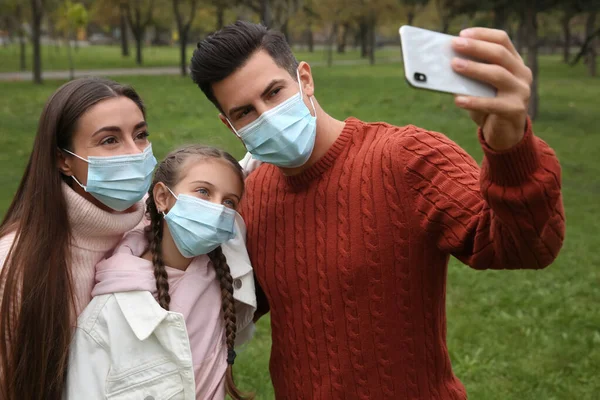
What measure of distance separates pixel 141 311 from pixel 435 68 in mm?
1304

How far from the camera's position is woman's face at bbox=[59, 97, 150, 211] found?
7.95 ft

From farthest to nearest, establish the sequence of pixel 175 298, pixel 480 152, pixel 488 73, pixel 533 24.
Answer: pixel 533 24 < pixel 480 152 < pixel 175 298 < pixel 488 73

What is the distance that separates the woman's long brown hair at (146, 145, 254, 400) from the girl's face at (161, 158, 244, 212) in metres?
0.02

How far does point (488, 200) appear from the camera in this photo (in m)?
1.65

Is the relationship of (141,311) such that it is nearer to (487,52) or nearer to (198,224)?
(198,224)

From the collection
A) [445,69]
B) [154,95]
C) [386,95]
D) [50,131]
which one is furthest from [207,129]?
[445,69]

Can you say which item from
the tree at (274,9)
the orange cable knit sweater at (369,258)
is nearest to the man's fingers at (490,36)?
the orange cable knit sweater at (369,258)

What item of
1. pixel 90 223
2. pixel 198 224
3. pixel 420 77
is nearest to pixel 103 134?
pixel 90 223

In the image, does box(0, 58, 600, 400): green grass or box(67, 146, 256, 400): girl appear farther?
box(0, 58, 600, 400): green grass

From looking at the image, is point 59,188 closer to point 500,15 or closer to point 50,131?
point 50,131

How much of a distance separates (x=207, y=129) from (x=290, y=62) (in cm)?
1159

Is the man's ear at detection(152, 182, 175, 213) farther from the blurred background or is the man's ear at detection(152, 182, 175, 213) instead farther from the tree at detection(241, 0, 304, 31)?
the tree at detection(241, 0, 304, 31)

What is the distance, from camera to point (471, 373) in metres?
5.05

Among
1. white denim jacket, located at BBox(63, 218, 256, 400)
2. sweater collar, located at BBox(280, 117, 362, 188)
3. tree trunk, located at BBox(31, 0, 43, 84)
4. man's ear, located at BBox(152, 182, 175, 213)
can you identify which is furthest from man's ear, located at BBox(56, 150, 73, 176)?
tree trunk, located at BBox(31, 0, 43, 84)
